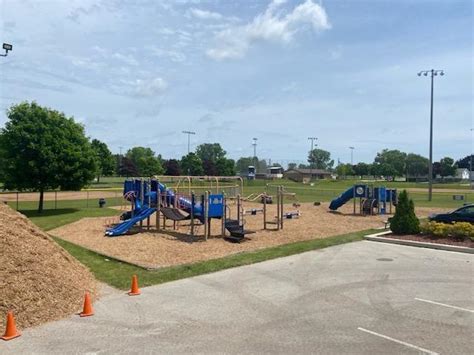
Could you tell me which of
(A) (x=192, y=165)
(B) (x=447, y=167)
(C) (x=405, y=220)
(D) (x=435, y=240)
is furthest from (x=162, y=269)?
(B) (x=447, y=167)

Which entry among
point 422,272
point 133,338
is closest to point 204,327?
point 133,338

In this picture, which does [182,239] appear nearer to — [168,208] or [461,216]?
[168,208]

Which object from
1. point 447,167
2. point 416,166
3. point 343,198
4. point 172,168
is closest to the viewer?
point 343,198

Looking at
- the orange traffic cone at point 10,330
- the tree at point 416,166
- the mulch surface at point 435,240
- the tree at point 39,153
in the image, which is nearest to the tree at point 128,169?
the tree at point 39,153

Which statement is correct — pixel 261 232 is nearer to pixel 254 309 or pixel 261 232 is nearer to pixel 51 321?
pixel 254 309

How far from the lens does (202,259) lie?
42.3 ft

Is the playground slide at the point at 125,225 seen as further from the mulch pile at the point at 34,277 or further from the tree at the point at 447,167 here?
the tree at the point at 447,167

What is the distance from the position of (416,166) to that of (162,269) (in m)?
161

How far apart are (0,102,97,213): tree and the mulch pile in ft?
55.4

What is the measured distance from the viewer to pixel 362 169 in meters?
167

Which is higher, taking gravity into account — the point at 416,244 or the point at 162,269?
the point at 416,244

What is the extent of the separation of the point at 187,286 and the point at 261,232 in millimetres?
9212

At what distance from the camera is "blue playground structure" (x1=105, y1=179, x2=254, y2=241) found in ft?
54.8

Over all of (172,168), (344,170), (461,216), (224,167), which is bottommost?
(461,216)
